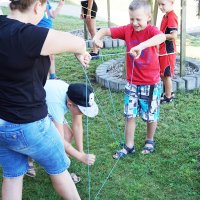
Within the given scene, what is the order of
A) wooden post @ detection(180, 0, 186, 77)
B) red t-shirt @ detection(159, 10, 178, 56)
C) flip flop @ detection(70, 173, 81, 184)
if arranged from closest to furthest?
flip flop @ detection(70, 173, 81, 184)
red t-shirt @ detection(159, 10, 178, 56)
wooden post @ detection(180, 0, 186, 77)

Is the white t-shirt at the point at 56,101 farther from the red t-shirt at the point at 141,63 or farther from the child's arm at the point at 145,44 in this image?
the red t-shirt at the point at 141,63

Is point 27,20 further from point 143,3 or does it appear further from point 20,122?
point 143,3

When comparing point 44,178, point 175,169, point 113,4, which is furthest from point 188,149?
point 113,4

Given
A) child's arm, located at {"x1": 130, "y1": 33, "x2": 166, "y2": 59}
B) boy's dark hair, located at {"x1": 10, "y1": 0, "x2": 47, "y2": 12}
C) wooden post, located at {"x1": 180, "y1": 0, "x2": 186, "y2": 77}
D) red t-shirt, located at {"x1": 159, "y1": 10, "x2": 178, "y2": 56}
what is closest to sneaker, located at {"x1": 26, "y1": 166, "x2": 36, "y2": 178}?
child's arm, located at {"x1": 130, "y1": 33, "x2": 166, "y2": 59}

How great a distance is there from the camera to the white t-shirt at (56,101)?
249cm

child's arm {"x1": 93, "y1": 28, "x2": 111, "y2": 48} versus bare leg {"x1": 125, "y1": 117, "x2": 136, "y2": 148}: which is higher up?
child's arm {"x1": 93, "y1": 28, "x2": 111, "y2": 48}

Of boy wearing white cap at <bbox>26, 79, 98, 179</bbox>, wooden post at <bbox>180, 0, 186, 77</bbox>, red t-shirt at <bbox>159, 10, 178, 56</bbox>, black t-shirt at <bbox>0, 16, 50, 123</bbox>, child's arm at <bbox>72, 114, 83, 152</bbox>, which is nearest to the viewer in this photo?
black t-shirt at <bbox>0, 16, 50, 123</bbox>

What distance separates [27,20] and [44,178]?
154cm

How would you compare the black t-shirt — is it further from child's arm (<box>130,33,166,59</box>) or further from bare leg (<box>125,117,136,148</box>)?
bare leg (<box>125,117,136,148</box>)

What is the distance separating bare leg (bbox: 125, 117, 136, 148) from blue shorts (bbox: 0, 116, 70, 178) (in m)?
1.14

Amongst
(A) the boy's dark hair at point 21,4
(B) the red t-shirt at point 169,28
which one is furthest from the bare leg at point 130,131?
(A) the boy's dark hair at point 21,4

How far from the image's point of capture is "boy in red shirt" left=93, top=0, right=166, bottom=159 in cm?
299

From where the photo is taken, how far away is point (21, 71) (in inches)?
71.2

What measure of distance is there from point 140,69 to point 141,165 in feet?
2.58
